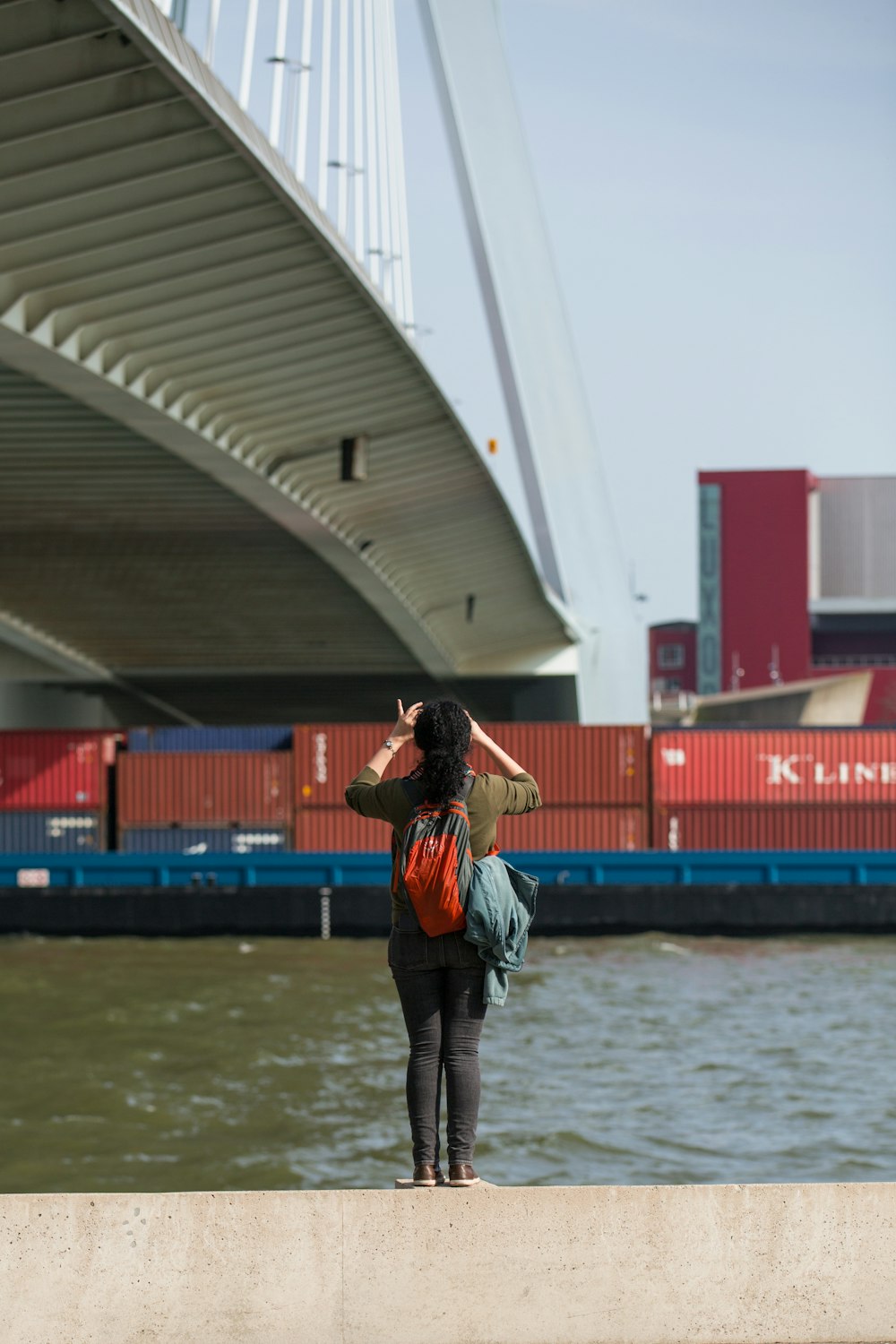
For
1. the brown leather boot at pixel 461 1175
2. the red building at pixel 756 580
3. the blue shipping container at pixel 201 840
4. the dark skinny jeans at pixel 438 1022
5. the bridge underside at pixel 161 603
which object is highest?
the red building at pixel 756 580

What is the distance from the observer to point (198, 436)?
21.5 meters

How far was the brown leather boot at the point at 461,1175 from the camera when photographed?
16.1ft

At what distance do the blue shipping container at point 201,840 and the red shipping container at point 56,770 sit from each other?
0.94 m

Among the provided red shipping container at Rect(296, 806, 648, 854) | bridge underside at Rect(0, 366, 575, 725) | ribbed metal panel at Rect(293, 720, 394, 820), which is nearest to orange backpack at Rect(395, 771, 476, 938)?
bridge underside at Rect(0, 366, 575, 725)

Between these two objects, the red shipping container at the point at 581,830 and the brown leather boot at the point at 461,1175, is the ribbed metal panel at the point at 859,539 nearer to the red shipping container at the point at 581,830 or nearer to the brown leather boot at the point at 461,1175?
the red shipping container at the point at 581,830

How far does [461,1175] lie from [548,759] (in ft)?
83.7

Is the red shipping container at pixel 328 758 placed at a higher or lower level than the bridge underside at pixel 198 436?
Answer: lower

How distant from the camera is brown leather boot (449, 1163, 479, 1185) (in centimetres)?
492

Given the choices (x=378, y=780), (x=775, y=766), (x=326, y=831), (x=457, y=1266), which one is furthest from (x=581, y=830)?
(x=457, y=1266)

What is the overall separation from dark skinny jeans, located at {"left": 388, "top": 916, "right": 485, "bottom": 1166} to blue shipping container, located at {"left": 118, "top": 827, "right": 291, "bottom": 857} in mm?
25749

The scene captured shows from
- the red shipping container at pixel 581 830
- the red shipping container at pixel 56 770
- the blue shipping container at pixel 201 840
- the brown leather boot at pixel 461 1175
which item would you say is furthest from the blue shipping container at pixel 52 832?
the brown leather boot at pixel 461 1175

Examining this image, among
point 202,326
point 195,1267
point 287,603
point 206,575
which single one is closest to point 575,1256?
point 195,1267

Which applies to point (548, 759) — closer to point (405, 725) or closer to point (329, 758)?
point (329, 758)

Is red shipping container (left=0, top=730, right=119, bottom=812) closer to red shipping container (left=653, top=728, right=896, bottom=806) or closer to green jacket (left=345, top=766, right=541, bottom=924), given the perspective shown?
red shipping container (left=653, top=728, right=896, bottom=806)
